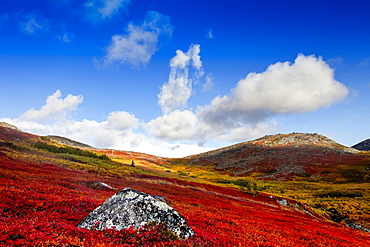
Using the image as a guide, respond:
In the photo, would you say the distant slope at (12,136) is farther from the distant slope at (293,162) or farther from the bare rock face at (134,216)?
the distant slope at (293,162)

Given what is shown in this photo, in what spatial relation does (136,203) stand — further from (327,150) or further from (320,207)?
(327,150)

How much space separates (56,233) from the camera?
1000 centimetres

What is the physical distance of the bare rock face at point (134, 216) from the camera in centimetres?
1209

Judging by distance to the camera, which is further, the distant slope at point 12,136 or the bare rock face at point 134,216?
the distant slope at point 12,136

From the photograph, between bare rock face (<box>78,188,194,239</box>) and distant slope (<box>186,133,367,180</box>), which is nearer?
bare rock face (<box>78,188,194,239</box>)

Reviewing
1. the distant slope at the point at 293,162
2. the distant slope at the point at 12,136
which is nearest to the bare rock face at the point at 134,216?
the distant slope at the point at 12,136

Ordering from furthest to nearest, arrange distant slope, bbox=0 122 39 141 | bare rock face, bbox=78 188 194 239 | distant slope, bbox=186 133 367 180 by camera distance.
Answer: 1. distant slope, bbox=186 133 367 180
2. distant slope, bbox=0 122 39 141
3. bare rock face, bbox=78 188 194 239

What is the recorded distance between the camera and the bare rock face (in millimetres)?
12094

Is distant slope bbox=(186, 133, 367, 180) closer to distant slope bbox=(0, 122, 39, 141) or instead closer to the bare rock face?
the bare rock face

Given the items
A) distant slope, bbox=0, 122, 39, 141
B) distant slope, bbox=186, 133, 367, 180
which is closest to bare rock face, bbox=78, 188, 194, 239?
distant slope, bbox=0, 122, 39, 141

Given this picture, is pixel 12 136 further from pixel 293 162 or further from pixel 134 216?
pixel 293 162

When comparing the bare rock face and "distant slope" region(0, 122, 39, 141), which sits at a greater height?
"distant slope" region(0, 122, 39, 141)


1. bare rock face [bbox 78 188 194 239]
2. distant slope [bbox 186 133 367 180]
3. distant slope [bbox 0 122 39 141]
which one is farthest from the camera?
distant slope [bbox 186 133 367 180]

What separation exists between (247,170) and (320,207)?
9183 centimetres
